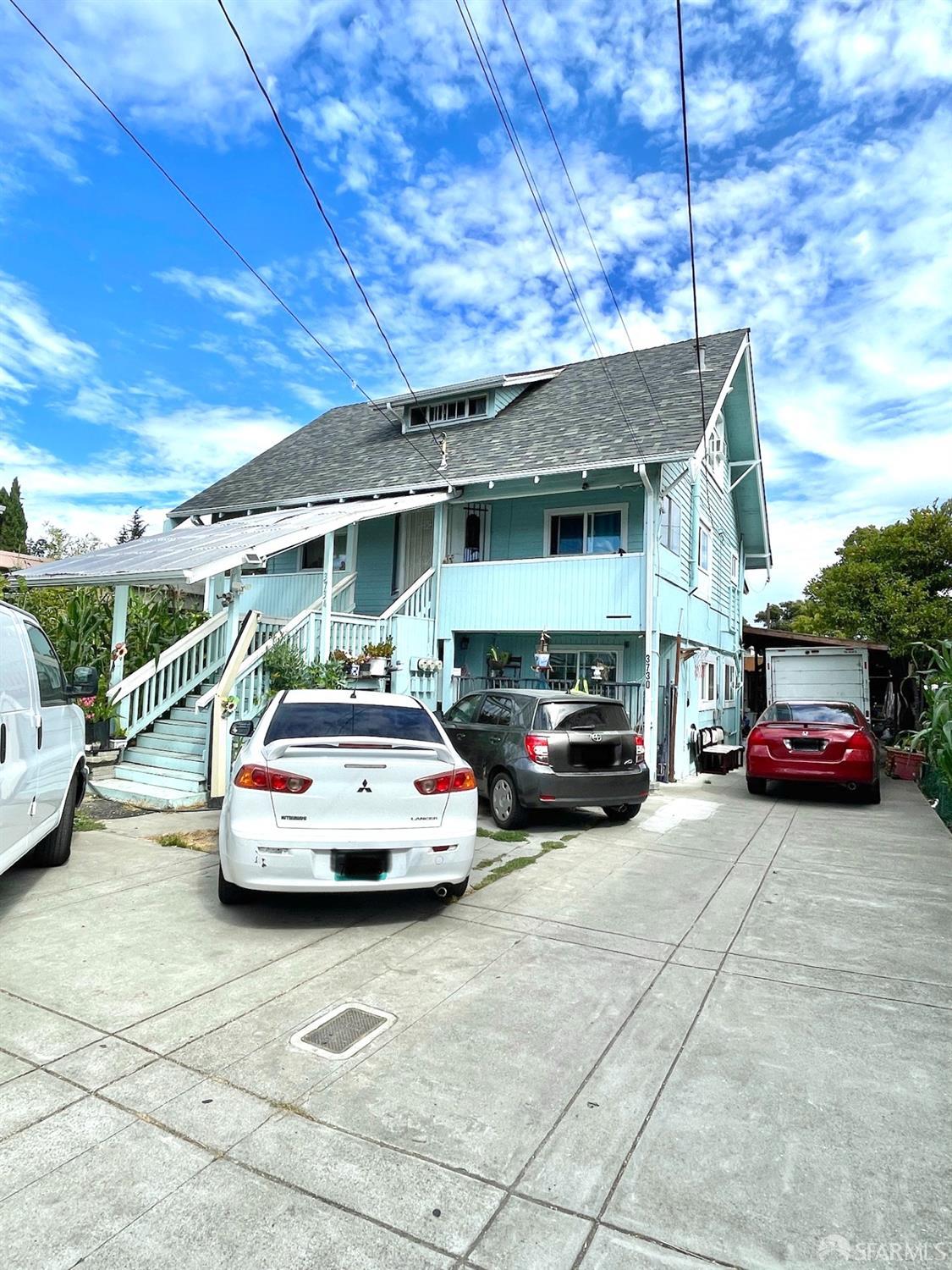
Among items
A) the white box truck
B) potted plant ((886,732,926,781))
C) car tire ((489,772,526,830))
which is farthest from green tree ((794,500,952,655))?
car tire ((489,772,526,830))

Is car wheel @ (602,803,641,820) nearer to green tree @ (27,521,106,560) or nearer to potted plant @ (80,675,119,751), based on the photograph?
potted plant @ (80,675,119,751)

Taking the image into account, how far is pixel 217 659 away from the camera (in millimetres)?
12086

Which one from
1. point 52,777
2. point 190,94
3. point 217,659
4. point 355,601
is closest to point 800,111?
point 190,94

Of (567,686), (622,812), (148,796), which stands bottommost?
(622,812)

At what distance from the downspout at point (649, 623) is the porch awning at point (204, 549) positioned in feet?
13.0

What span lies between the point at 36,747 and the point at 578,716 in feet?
18.2

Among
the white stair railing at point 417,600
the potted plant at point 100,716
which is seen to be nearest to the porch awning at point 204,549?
the white stair railing at point 417,600

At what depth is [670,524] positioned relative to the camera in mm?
14211

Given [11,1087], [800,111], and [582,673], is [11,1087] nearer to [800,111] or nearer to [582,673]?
[800,111]

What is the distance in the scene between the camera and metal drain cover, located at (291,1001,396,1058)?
132 inches

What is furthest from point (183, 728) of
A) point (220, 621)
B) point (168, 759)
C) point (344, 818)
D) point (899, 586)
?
point (899, 586)

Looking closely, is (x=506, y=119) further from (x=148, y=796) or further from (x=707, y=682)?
(x=707, y=682)

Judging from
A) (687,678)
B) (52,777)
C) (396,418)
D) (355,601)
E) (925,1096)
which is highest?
(396,418)

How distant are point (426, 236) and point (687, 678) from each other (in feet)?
31.9
